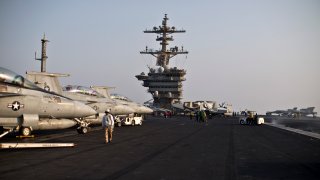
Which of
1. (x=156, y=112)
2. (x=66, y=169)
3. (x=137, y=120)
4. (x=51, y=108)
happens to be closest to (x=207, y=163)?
(x=66, y=169)

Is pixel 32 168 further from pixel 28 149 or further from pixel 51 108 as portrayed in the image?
pixel 51 108

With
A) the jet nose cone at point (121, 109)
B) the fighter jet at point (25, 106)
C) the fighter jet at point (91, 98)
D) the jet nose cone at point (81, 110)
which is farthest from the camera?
the jet nose cone at point (121, 109)

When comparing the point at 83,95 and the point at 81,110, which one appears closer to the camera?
the point at 81,110

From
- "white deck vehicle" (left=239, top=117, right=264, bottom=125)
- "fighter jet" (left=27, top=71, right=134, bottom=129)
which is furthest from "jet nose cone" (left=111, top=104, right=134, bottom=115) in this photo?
"white deck vehicle" (left=239, top=117, right=264, bottom=125)

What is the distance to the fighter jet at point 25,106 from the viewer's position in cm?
1652

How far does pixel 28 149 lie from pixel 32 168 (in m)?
4.74

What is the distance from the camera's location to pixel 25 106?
670 inches

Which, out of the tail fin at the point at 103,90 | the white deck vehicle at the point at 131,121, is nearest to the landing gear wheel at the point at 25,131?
the tail fin at the point at 103,90

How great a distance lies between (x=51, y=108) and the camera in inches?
730

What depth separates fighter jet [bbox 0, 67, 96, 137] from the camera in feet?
54.2

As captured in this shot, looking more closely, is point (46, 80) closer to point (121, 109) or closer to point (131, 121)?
point (121, 109)

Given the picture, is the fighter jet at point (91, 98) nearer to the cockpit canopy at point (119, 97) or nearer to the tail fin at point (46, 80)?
the tail fin at point (46, 80)

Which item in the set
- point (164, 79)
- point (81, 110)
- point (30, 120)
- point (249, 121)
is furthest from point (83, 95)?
point (164, 79)

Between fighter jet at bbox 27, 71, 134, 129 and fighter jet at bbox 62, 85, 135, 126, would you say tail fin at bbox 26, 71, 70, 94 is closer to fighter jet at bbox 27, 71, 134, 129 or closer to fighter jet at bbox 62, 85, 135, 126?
fighter jet at bbox 27, 71, 134, 129
